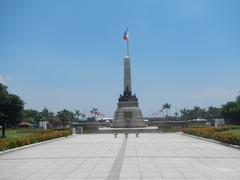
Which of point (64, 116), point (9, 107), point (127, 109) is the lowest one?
point (9, 107)

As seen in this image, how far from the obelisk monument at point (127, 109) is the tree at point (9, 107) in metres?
23.2

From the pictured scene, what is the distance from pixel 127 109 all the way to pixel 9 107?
2546 cm

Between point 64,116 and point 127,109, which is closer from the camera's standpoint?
point 127,109

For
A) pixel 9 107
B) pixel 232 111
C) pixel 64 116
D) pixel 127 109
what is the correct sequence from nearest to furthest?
1. pixel 9 107
2. pixel 127 109
3. pixel 232 111
4. pixel 64 116

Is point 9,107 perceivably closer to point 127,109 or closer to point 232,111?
point 127,109

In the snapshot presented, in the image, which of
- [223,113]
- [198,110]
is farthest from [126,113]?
[198,110]

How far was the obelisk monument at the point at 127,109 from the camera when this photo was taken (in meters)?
62.2

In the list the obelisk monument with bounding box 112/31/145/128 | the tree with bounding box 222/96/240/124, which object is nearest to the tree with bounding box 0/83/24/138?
the obelisk monument with bounding box 112/31/145/128

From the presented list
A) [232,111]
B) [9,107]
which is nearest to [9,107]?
[9,107]

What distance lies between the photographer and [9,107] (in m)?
40.9

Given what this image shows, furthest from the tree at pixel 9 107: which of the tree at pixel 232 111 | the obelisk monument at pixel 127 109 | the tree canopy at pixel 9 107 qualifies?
the tree at pixel 232 111

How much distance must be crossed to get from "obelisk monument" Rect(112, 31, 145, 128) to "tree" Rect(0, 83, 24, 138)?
23.2 m

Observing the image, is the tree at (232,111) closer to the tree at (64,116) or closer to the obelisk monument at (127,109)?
the obelisk monument at (127,109)

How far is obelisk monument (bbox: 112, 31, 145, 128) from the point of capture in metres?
62.2
